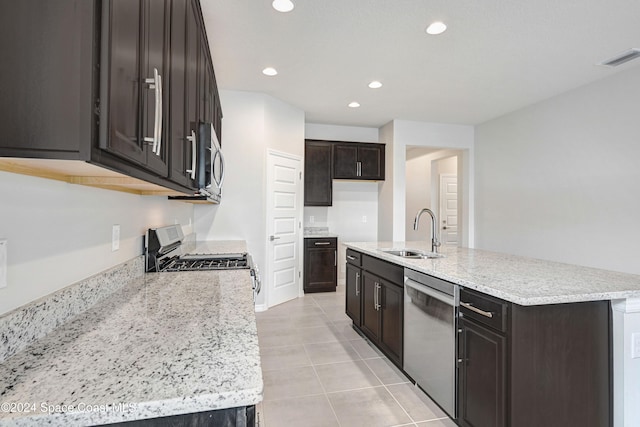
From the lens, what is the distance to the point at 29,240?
3.05 ft

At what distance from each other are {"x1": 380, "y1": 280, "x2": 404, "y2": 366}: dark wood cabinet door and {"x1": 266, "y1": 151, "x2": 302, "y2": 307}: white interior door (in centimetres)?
191

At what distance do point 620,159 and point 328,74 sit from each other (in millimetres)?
3312

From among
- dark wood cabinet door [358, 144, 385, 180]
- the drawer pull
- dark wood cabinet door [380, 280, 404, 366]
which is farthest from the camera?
dark wood cabinet door [358, 144, 385, 180]

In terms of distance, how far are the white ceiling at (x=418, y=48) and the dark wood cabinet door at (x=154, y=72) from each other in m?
1.46

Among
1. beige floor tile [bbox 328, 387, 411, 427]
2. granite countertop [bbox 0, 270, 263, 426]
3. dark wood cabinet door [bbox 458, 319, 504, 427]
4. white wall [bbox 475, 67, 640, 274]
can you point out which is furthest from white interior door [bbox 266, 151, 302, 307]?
white wall [bbox 475, 67, 640, 274]

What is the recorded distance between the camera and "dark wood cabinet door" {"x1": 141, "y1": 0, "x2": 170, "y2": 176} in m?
0.91

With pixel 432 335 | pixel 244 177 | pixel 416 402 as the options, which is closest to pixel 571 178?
pixel 432 335

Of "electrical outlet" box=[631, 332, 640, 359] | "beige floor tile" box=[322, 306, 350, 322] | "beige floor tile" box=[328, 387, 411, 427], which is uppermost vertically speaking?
"electrical outlet" box=[631, 332, 640, 359]

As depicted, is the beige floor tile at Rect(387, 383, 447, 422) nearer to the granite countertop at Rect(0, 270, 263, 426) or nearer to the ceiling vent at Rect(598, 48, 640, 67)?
the granite countertop at Rect(0, 270, 263, 426)

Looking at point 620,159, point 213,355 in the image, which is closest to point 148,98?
point 213,355

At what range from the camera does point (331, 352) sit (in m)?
2.93

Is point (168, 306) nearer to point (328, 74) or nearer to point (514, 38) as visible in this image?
point (328, 74)

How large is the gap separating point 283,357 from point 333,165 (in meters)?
3.27

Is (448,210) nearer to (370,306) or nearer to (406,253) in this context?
(406,253)
